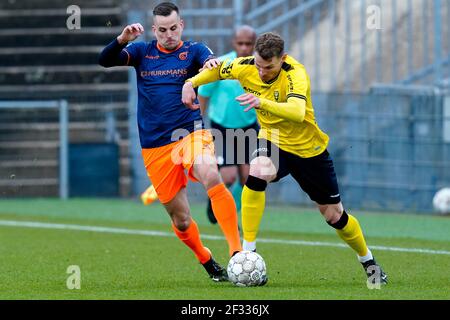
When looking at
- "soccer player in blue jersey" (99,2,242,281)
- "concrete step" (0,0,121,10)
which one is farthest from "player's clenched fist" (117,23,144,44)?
"concrete step" (0,0,121,10)

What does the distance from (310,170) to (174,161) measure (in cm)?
101

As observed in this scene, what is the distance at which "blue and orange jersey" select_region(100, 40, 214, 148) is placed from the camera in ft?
27.6

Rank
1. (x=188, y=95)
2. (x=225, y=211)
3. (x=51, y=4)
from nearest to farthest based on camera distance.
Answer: (x=188, y=95)
(x=225, y=211)
(x=51, y=4)

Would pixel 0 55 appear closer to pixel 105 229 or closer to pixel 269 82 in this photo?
pixel 105 229

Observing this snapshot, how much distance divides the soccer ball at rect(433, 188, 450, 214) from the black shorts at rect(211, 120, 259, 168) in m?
2.78

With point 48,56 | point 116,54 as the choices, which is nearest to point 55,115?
point 48,56

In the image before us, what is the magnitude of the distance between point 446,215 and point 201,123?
21.7 feet

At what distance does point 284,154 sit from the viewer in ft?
26.4

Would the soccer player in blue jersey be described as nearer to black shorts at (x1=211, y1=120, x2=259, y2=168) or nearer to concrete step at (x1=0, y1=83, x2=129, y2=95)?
black shorts at (x1=211, y1=120, x2=259, y2=168)

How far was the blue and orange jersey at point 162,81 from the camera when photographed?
8.41 meters

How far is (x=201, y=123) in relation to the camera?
8.54m

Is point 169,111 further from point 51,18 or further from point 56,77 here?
point 51,18

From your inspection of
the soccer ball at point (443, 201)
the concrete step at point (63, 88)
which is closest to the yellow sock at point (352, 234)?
the soccer ball at point (443, 201)

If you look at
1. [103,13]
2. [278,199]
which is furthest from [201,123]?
[103,13]
